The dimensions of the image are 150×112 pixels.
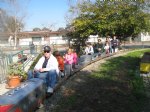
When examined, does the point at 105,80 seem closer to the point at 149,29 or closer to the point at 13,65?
the point at 13,65

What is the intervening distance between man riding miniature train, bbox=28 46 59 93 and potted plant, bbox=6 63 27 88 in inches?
169

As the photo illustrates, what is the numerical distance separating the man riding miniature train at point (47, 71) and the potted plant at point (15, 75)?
4302mm

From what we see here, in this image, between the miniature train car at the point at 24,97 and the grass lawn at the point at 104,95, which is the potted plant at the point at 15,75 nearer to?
the grass lawn at the point at 104,95

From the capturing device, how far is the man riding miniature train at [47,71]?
29.2ft

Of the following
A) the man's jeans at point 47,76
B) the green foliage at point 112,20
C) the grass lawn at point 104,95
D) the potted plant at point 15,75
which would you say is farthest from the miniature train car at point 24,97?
the green foliage at point 112,20

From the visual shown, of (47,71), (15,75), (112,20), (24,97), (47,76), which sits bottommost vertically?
(15,75)

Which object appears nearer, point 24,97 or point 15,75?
point 24,97

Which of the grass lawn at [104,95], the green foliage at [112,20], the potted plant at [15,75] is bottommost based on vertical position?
the grass lawn at [104,95]

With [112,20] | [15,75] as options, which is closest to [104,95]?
[15,75]

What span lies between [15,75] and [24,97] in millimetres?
6896

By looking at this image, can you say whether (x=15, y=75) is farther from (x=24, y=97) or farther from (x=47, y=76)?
(x=24, y=97)

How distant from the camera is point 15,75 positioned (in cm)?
1373

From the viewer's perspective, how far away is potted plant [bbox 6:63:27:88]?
13.2 meters

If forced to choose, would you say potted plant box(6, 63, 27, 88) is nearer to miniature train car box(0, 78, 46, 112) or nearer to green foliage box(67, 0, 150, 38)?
miniature train car box(0, 78, 46, 112)
